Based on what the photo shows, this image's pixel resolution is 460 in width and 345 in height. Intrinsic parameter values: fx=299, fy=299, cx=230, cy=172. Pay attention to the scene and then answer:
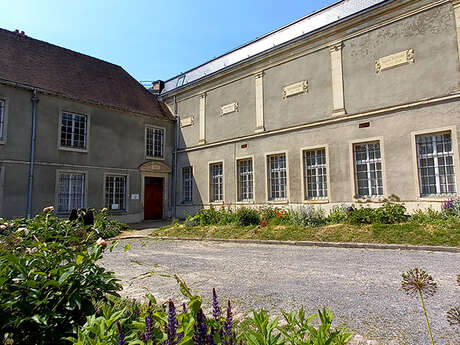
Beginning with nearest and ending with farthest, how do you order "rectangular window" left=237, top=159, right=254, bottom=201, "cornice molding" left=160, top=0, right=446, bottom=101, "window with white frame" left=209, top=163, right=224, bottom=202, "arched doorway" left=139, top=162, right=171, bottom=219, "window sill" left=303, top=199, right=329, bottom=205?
"cornice molding" left=160, top=0, right=446, bottom=101 → "window sill" left=303, top=199, right=329, bottom=205 → "rectangular window" left=237, top=159, right=254, bottom=201 → "window with white frame" left=209, top=163, right=224, bottom=202 → "arched doorway" left=139, top=162, right=171, bottom=219

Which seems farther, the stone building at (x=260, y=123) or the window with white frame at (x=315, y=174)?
the window with white frame at (x=315, y=174)

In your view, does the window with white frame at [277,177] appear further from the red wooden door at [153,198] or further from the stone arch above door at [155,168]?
the red wooden door at [153,198]

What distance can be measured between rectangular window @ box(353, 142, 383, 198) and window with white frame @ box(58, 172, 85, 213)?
12.6 m

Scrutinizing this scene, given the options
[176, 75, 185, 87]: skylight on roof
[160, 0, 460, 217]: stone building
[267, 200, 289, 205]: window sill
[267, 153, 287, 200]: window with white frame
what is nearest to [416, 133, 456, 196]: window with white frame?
[160, 0, 460, 217]: stone building

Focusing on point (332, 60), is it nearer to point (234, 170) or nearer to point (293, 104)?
point (293, 104)

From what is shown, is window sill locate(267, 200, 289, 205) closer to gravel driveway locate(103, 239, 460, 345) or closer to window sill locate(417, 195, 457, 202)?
window sill locate(417, 195, 457, 202)

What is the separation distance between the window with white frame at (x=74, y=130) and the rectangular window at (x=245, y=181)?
310 inches

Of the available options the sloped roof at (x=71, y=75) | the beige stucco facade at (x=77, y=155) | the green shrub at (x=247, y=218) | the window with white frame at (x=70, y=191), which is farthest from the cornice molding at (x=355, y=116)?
the window with white frame at (x=70, y=191)

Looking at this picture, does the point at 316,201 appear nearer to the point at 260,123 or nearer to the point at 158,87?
the point at 260,123

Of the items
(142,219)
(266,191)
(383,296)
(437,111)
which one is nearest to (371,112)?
(437,111)

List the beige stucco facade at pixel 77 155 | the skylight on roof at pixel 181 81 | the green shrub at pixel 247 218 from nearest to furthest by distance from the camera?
the green shrub at pixel 247 218 → the beige stucco facade at pixel 77 155 → the skylight on roof at pixel 181 81

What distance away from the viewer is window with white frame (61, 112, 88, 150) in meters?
14.3

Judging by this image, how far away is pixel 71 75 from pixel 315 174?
13.5m

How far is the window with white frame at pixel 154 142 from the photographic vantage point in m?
17.6
